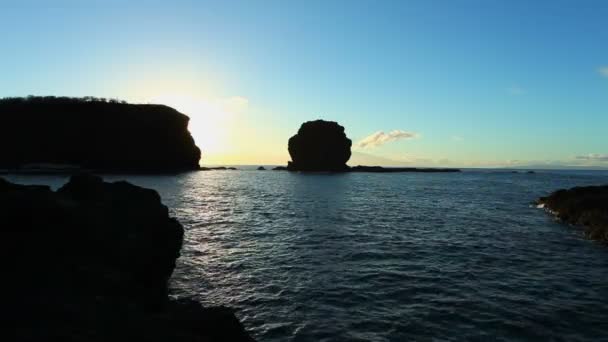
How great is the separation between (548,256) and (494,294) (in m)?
10.3

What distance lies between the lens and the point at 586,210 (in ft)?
123

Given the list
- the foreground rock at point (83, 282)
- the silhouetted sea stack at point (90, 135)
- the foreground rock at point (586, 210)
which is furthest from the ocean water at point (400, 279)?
the silhouetted sea stack at point (90, 135)

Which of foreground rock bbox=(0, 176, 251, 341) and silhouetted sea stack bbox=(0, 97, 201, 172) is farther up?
silhouetted sea stack bbox=(0, 97, 201, 172)

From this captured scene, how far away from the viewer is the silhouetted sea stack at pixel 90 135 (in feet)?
461

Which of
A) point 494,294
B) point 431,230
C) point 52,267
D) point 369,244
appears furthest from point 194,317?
point 431,230

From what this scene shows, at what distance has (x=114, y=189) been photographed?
2225cm

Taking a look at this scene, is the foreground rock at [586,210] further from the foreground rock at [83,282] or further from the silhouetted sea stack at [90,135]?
the silhouetted sea stack at [90,135]

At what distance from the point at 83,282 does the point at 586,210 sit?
45418 mm

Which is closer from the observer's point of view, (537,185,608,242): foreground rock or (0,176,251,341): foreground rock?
(0,176,251,341): foreground rock

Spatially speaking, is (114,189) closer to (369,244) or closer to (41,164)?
(369,244)

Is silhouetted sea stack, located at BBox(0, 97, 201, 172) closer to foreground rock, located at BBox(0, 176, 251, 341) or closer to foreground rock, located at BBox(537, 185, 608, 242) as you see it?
foreground rock, located at BBox(537, 185, 608, 242)

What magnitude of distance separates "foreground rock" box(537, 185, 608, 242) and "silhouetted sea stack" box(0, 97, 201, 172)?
14599cm

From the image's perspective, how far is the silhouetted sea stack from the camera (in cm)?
14038

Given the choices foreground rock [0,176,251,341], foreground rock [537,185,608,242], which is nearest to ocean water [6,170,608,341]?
foreground rock [537,185,608,242]
